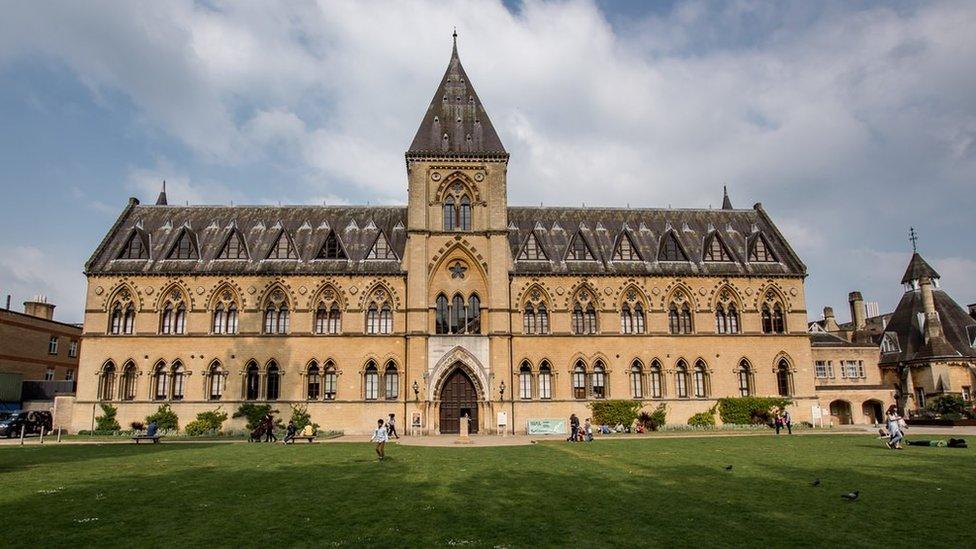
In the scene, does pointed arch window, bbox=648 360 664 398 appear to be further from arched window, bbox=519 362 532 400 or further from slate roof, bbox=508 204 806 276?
arched window, bbox=519 362 532 400

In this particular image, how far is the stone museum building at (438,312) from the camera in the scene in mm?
44094

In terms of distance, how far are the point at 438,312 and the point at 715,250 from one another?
21.5 metres

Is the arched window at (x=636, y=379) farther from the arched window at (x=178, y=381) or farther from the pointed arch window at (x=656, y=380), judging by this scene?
the arched window at (x=178, y=381)

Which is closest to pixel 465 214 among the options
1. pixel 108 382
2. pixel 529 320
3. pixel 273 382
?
pixel 529 320

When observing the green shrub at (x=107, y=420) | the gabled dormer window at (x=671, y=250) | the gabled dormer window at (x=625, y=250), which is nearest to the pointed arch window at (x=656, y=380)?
the gabled dormer window at (x=625, y=250)

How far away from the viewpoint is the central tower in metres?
43.7

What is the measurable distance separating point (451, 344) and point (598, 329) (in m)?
10.6

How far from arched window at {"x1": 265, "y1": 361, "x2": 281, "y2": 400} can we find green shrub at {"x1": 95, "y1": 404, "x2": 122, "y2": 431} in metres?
9.87

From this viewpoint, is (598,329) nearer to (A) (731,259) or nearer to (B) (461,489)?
(A) (731,259)

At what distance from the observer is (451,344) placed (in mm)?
43906

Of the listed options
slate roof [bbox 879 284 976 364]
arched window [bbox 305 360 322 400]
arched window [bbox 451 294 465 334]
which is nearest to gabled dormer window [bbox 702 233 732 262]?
arched window [bbox 451 294 465 334]

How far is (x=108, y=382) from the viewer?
44594 millimetres

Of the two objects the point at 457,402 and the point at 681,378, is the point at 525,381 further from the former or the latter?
the point at 681,378

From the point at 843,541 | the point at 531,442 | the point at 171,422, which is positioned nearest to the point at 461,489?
the point at 843,541
